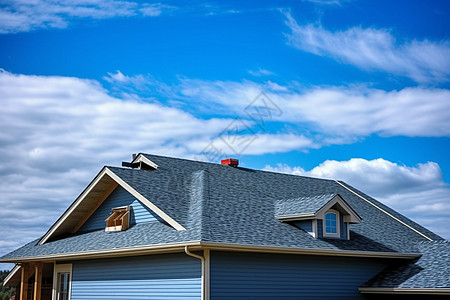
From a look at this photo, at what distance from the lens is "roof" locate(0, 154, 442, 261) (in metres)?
16.1

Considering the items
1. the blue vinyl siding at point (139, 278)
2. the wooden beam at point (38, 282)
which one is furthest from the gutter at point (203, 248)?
the wooden beam at point (38, 282)

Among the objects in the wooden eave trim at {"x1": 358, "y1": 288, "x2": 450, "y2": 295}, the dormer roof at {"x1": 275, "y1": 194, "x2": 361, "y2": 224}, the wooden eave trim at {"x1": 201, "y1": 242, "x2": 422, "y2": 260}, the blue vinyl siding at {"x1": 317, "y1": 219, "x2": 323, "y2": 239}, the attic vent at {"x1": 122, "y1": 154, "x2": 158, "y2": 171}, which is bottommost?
the wooden eave trim at {"x1": 358, "y1": 288, "x2": 450, "y2": 295}

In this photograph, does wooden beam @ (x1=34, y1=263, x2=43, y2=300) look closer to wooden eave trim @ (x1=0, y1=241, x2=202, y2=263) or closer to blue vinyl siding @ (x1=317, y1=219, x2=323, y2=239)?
wooden eave trim @ (x1=0, y1=241, x2=202, y2=263)

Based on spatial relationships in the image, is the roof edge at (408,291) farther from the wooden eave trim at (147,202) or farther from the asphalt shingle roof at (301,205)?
the wooden eave trim at (147,202)

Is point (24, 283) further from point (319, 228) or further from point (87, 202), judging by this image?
point (319, 228)

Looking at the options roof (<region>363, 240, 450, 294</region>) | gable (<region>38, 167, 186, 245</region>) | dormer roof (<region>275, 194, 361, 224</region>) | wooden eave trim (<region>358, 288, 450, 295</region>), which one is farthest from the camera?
gable (<region>38, 167, 186, 245</region>)

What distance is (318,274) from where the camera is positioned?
17.5m

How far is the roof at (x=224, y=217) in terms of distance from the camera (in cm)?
1606

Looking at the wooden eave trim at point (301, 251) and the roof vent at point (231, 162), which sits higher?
the roof vent at point (231, 162)

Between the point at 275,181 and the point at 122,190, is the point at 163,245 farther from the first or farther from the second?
the point at 275,181

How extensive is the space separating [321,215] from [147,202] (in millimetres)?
5378

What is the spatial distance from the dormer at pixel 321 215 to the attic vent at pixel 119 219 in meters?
4.91

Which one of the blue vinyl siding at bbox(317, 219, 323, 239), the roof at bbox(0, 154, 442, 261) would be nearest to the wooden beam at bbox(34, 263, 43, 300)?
the roof at bbox(0, 154, 442, 261)

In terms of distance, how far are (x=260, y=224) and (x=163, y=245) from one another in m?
3.63
